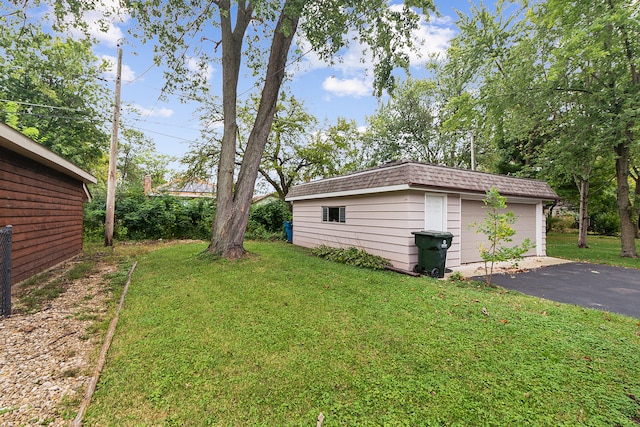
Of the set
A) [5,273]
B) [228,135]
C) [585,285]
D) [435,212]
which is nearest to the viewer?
[5,273]

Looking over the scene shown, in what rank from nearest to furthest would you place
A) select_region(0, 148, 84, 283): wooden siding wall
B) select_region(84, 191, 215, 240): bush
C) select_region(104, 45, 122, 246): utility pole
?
select_region(0, 148, 84, 283): wooden siding wall < select_region(104, 45, 122, 246): utility pole < select_region(84, 191, 215, 240): bush

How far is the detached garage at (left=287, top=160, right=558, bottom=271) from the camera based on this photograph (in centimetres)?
639

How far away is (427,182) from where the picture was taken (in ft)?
20.4

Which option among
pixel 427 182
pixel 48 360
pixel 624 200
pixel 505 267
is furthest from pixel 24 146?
pixel 624 200

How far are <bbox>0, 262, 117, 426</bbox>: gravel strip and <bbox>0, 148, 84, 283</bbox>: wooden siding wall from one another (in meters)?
1.70

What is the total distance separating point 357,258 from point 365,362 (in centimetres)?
475

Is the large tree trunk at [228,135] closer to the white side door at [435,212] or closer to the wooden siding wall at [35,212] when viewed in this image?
the wooden siding wall at [35,212]

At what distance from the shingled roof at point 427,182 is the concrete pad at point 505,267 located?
1.97 metres

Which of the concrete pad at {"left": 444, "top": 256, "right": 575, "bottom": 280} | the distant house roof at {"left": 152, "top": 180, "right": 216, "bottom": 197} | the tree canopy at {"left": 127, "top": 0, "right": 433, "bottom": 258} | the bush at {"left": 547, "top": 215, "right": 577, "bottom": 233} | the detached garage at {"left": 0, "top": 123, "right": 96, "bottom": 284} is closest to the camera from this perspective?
the detached garage at {"left": 0, "top": 123, "right": 96, "bottom": 284}

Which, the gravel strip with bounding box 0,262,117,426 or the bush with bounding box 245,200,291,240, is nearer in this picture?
the gravel strip with bounding box 0,262,117,426

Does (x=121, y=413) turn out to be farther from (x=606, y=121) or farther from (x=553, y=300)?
(x=606, y=121)

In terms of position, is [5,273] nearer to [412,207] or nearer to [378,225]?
[378,225]

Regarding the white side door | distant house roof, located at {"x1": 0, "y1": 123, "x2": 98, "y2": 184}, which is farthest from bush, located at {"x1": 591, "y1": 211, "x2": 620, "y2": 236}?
distant house roof, located at {"x1": 0, "y1": 123, "x2": 98, "y2": 184}

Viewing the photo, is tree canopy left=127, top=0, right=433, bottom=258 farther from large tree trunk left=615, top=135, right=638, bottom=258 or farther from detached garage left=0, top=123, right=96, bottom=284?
large tree trunk left=615, top=135, right=638, bottom=258
